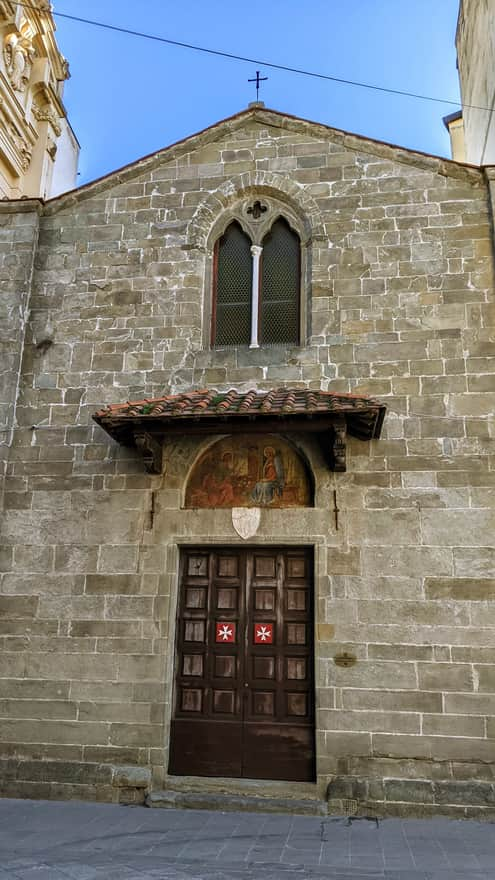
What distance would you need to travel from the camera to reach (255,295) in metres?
8.74

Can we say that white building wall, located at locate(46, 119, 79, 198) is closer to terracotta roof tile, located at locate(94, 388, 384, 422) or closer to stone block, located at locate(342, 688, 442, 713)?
terracotta roof tile, located at locate(94, 388, 384, 422)

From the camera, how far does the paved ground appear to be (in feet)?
16.4

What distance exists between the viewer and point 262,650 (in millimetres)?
7434

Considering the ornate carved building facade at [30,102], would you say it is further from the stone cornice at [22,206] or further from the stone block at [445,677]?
the stone block at [445,677]

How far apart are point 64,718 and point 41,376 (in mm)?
3989

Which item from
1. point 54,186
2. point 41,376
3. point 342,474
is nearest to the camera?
point 342,474

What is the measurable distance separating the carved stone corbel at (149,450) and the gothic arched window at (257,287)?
5.60 ft

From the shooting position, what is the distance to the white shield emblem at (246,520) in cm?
765

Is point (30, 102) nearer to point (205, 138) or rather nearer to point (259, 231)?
point (205, 138)

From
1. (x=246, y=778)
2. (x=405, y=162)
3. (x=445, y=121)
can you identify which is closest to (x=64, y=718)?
(x=246, y=778)

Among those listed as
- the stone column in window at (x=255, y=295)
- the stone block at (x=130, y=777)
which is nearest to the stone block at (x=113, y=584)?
the stone block at (x=130, y=777)

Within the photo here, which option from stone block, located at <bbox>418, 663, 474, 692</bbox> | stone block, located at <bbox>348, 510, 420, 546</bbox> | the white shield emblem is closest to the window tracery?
the white shield emblem

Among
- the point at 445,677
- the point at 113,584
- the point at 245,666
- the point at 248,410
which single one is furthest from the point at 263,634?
the point at 248,410

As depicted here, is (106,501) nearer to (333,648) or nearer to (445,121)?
(333,648)
